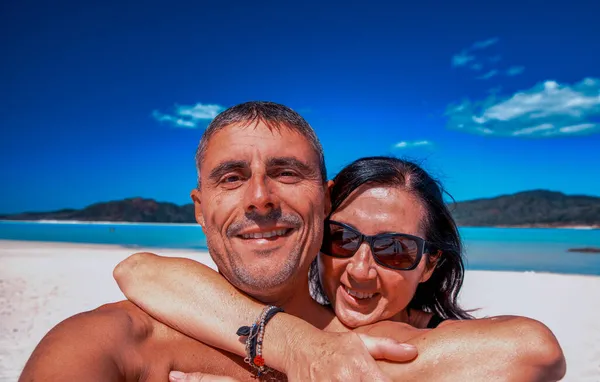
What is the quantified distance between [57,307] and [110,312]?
913 cm

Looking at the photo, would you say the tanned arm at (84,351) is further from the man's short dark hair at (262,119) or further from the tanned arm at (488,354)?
the tanned arm at (488,354)

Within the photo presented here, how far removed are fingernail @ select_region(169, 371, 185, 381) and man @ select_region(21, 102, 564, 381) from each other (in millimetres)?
10

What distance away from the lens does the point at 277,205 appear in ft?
7.39

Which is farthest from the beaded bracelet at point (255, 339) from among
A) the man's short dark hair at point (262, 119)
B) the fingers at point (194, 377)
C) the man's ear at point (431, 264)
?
the man's ear at point (431, 264)

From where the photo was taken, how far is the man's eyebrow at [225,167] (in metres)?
2.28

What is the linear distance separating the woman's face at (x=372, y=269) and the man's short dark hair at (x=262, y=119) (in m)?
0.38

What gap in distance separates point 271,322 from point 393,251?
943 millimetres

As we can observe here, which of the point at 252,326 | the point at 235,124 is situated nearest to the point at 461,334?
the point at 252,326

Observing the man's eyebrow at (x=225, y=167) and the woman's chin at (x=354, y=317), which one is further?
the woman's chin at (x=354, y=317)

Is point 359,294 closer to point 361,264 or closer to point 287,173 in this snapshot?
point 361,264

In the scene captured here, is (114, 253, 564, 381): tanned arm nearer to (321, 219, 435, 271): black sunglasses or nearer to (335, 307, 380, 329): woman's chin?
(335, 307, 380, 329): woman's chin

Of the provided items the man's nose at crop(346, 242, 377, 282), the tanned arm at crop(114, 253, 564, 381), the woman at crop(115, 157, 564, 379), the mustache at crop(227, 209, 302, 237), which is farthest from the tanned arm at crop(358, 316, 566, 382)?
the mustache at crop(227, 209, 302, 237)

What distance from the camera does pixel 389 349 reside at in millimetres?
1917

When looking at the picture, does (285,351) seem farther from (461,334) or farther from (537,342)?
(537,342)
